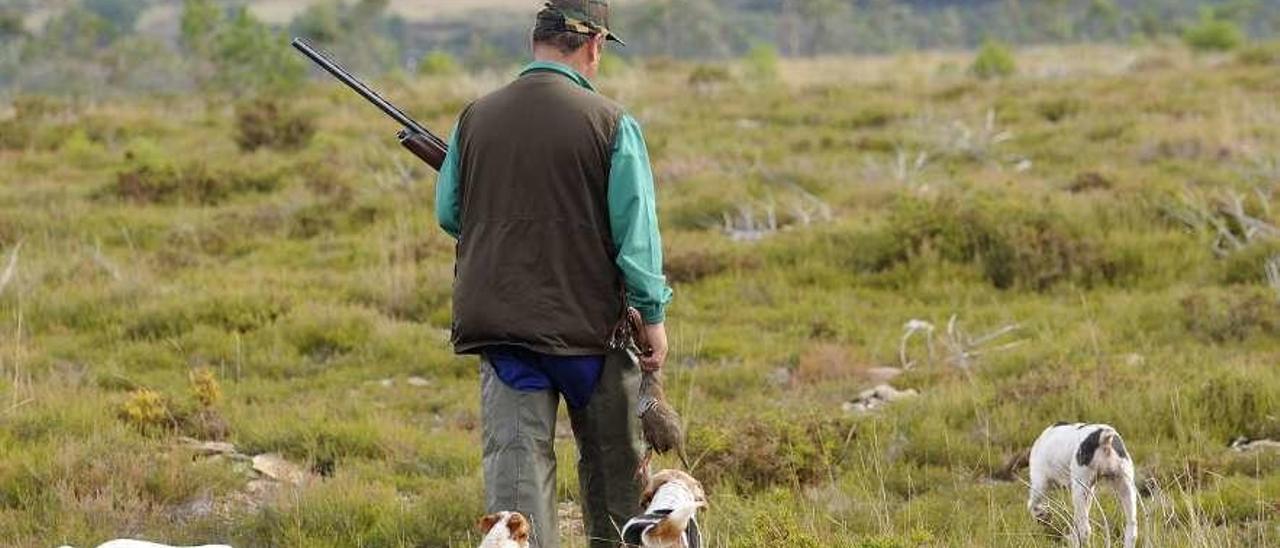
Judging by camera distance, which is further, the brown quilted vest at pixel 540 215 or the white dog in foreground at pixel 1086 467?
the white dog in foreground at pixel 1086 467

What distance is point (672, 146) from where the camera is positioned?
18.2 metres

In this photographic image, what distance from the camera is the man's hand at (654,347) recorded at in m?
4.77

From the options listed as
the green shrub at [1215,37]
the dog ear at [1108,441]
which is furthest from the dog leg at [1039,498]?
the green shrub at [1215,37]

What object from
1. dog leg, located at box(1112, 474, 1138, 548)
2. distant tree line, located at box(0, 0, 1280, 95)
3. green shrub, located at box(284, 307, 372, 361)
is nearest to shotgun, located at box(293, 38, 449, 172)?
dog leg, located at box(1112, 474, 1138, 548)

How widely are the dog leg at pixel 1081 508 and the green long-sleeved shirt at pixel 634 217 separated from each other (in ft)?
5.27

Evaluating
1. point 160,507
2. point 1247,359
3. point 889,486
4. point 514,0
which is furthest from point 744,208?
point 514,0

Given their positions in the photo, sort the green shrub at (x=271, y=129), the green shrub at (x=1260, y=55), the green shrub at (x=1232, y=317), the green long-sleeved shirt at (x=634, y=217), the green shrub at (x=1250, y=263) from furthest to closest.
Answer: the green shrub at (x=1260, y=55) → the green shrub at (x=271, y=129) → the green shrub at (x=1250, y=263) → the green shrub at (x=1232, y=317) → the green long-sleeved shirt at (x=634, y=217)

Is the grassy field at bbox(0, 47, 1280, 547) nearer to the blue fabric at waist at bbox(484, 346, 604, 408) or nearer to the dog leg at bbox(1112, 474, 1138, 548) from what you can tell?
the dog leg at bbox(1112, 474, 1138, 548)

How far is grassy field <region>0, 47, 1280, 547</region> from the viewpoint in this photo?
6.55 metres

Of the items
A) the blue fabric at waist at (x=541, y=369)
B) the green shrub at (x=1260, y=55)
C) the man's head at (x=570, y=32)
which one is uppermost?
the man's head at (x=570, y=32)

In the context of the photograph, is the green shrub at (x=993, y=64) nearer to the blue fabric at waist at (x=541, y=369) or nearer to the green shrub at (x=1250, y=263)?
the green shrub at (x=1250, y=263)

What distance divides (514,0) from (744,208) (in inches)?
6357

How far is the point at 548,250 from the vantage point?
462 centimetres

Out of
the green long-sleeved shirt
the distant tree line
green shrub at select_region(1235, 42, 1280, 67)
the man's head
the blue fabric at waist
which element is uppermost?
the man's head
